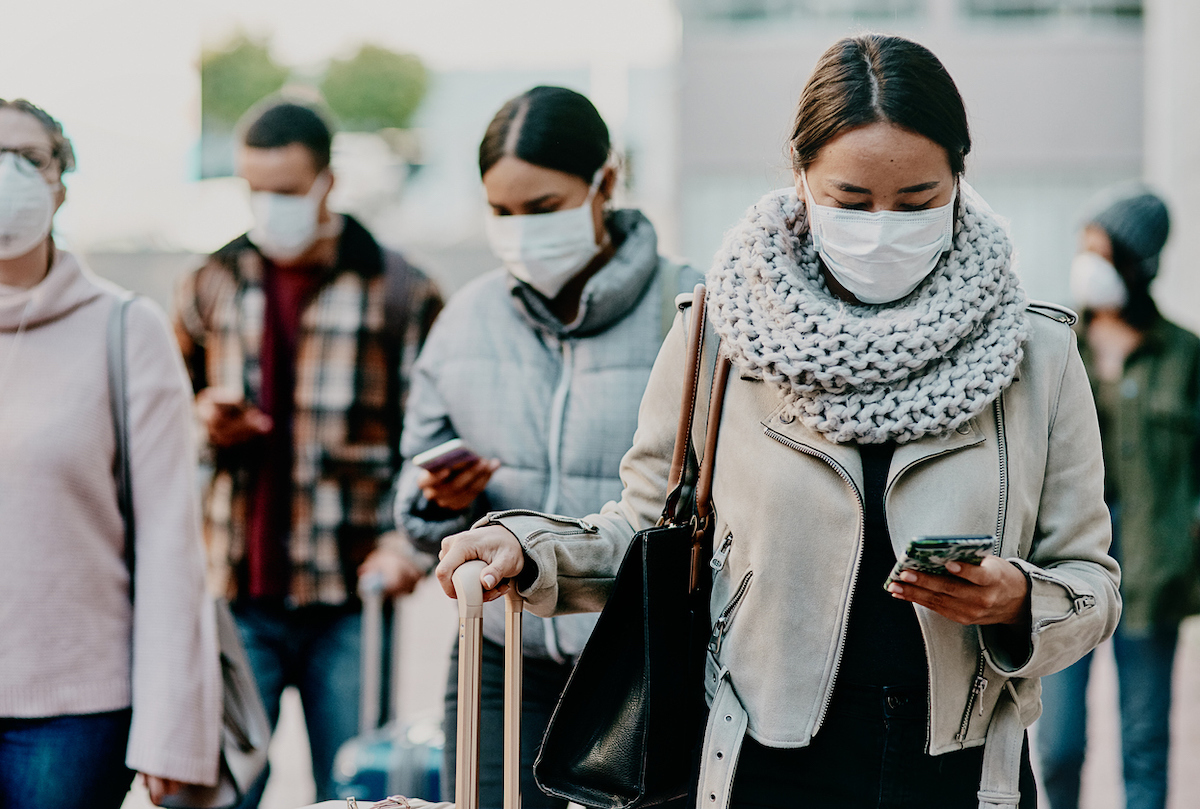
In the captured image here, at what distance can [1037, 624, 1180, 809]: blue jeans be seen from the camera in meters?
4.26

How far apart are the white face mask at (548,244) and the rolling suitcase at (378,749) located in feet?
4.11

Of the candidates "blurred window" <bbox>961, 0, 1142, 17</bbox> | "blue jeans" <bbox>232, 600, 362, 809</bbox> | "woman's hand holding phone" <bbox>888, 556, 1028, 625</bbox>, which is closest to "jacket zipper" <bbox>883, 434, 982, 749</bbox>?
"woman's hand holding phone" <bbox>888, 556, 1028, 625</bbox>

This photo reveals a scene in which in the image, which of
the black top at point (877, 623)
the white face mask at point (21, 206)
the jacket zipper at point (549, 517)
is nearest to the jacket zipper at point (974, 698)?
the black top at point (877, 623)

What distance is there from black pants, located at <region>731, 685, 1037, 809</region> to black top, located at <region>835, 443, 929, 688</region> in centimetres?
3

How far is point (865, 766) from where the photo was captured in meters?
1.94

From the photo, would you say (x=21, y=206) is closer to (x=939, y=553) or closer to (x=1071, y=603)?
(x=939, y=553)

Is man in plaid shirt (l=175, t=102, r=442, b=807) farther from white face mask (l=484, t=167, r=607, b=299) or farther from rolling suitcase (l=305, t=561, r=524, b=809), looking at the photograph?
rolling suitcase (l=305, t=561, r=524, b=809)

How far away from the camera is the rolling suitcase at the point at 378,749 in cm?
349

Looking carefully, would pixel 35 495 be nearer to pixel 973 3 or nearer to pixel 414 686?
pixel 414 686

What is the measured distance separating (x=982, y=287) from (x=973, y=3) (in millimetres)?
15364

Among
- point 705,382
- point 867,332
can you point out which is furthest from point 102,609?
point 867,332

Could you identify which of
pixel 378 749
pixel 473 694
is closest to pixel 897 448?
pixel 473 694

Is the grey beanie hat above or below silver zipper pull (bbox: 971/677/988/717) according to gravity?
above

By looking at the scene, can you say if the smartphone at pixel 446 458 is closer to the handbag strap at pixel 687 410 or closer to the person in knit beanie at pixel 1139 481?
the handbag strap at pixel 687 410
